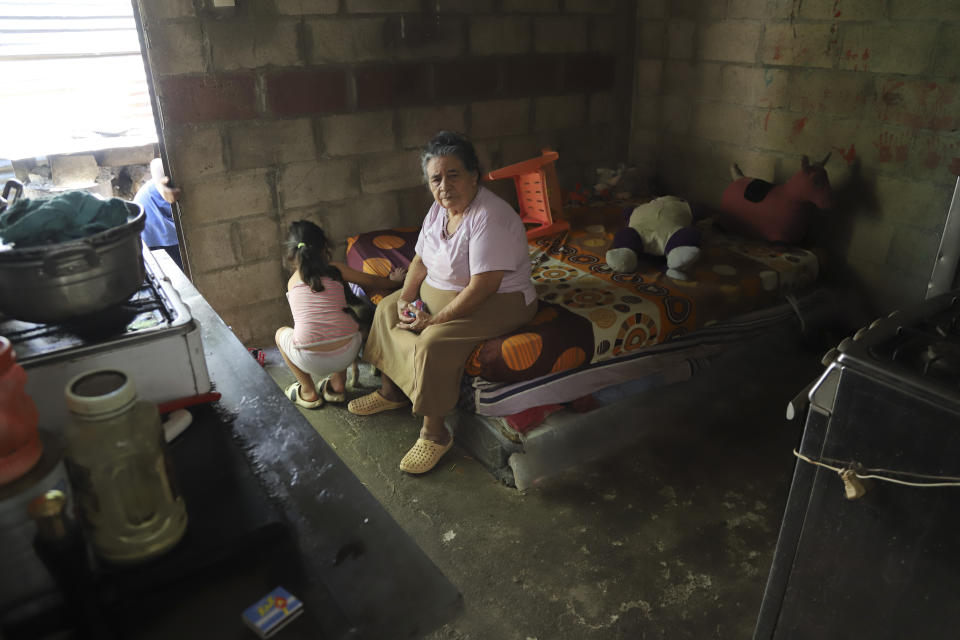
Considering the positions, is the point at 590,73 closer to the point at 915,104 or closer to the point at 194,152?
the point at 915,104

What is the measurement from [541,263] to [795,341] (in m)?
1.27

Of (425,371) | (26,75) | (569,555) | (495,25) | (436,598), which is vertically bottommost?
(569,555)

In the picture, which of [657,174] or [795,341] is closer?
[795,341]

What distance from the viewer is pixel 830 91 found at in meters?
3.00

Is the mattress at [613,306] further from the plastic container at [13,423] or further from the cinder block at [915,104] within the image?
the plastic container at [13,423]

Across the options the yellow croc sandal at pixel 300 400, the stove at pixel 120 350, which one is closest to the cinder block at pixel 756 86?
the yellow croc sandal at pixel 300 400

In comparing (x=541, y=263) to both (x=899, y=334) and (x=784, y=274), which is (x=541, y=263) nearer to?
(x=784, y=274)

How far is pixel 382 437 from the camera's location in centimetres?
249

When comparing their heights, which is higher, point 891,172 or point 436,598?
point 891,172

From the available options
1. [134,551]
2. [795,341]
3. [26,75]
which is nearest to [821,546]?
[134,551]

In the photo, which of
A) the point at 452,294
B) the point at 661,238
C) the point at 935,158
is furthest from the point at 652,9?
the point at 452,294

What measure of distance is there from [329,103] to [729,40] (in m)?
2.07

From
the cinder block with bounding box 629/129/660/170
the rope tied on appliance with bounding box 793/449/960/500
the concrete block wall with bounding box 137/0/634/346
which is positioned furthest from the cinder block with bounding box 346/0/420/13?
the rope tied on appliance with bounding box 793/449/960/500

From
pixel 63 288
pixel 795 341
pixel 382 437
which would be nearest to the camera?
pixel 63 288
